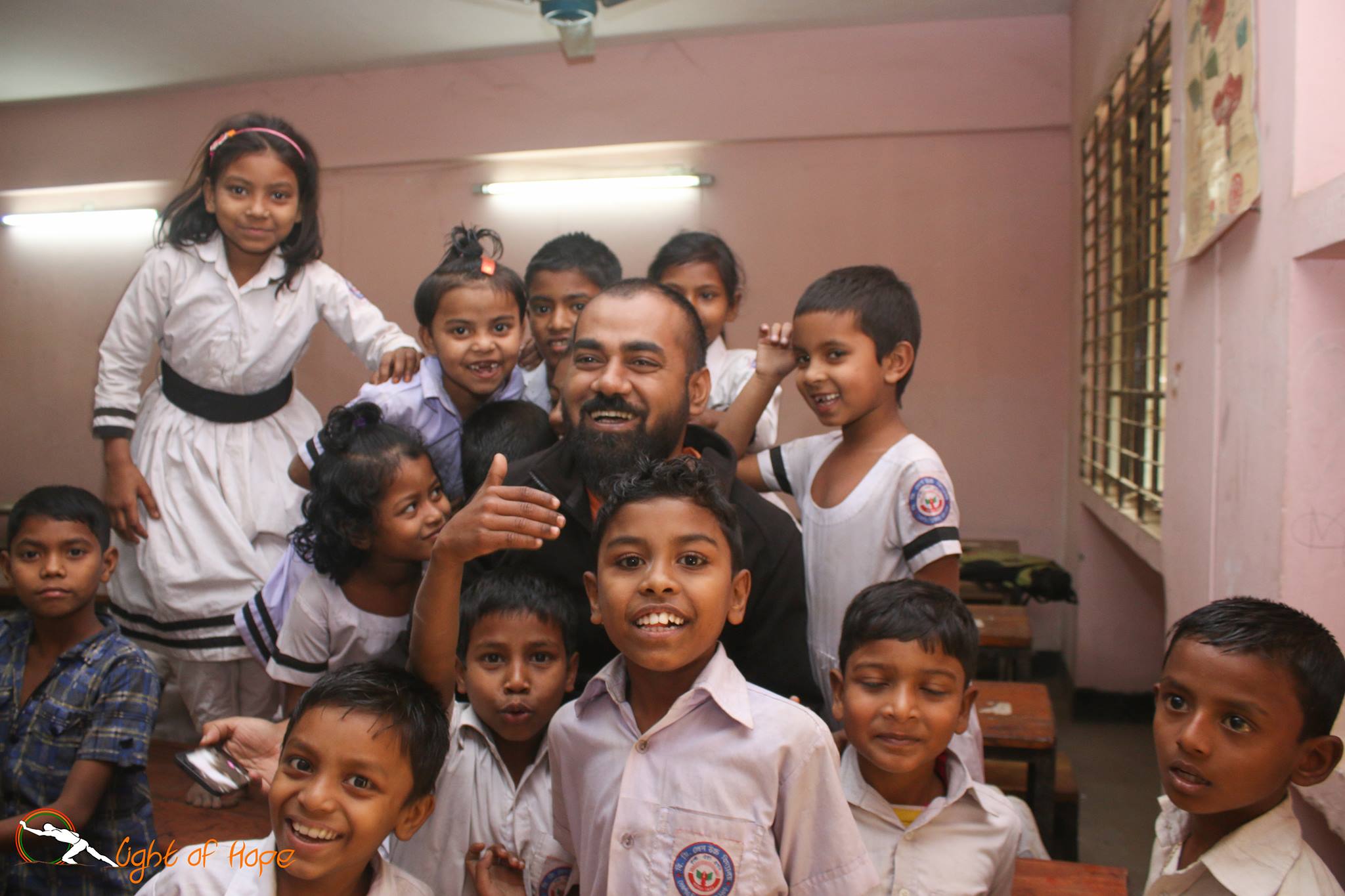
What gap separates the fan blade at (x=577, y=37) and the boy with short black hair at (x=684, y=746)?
354 centimetres

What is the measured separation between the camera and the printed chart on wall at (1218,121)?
221 centimetres

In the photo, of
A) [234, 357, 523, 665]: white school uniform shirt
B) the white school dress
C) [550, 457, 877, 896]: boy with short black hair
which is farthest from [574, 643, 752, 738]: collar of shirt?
the white school dress

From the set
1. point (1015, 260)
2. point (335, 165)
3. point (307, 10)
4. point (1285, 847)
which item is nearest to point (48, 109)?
point (335, 165)

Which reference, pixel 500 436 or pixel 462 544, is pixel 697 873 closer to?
pixel 462 544

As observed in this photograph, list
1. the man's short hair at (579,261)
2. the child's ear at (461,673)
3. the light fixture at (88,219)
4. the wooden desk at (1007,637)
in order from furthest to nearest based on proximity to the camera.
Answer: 1. the light fixture at (88,219)
2. the wooden desk at (1007,637)
3. the man's short hair at (579,261)
4. the child's ear at (461,673)

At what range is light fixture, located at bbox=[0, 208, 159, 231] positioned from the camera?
679 cm

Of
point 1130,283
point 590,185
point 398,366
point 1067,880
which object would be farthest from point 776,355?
point 590,185

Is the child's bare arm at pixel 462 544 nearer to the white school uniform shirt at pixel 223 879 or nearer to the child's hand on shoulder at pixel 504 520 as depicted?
the child's hand on shoulder at pixel 504 520

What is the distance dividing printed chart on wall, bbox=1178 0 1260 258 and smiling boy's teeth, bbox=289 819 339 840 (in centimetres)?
217

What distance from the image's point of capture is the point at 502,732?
182 centimetres

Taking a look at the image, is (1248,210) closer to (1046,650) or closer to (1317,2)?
(1317,2)

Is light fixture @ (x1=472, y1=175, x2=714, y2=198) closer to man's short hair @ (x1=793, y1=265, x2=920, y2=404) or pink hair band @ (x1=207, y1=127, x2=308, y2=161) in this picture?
pink hair band @ (x1=207, y1=127, x2=308, y2=161)

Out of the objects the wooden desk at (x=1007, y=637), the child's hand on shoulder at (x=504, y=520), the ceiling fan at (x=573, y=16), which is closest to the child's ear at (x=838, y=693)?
the child's hand on shoulder at (x=504, y=520)

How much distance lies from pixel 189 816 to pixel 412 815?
1085mm
